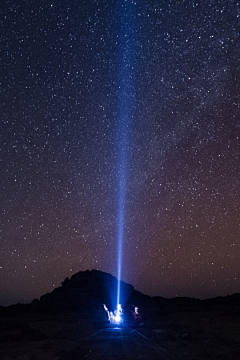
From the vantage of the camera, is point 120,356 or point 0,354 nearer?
point 120,356

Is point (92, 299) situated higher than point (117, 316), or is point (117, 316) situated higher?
point (117, 316)

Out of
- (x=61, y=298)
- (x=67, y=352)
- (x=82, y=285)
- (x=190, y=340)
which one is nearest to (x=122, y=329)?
(x=190, y=340)

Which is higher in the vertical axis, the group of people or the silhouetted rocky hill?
the group of people

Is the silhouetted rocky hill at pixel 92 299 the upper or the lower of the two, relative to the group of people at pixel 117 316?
lower

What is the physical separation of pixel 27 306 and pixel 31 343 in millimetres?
72660

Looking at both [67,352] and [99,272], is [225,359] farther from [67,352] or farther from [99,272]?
[99,272]

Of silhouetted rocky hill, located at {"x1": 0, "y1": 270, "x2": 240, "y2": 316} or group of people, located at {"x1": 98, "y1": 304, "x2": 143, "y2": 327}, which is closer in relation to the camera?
group of people, located at {"x1": 98, "y1": 304, "x2": 143, "y2": 327}

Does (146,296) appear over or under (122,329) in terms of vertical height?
under

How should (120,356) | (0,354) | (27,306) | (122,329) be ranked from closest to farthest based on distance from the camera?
(120,356) → (0,354) → (122,329) → (27,306)

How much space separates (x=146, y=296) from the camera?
108000 mm

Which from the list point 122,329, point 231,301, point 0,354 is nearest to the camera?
point 0,354

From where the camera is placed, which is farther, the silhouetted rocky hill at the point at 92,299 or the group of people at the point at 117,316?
the silhouetted rocky hill at the point at 92,299

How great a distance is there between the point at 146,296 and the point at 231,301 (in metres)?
28.9

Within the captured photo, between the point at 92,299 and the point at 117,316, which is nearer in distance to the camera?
the point at 117,316
